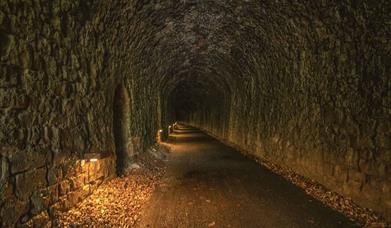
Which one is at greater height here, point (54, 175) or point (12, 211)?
point (54, 175)

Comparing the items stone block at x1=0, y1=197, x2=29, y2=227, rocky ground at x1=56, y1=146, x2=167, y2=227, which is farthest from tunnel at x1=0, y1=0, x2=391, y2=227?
rocky ground at x1=56, y1=146, x2=167, y2=227

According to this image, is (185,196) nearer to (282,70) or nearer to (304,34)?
(304,34)

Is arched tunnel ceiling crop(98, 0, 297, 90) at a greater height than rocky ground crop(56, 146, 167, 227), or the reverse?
arched tunnel ceiling crop(98, 0, 297, 90)

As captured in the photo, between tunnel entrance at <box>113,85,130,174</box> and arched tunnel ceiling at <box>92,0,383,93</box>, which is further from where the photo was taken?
tunnel entrance at <box>113,85,130,174</box>

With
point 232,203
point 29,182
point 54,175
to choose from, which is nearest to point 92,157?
point 54,175

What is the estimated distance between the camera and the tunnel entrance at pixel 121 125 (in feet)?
37.4

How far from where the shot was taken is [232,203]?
7078 mm

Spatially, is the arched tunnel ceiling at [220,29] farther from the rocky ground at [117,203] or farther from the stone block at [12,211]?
the stone block at [12,211]

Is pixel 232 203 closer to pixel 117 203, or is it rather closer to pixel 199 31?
pixel 117 203

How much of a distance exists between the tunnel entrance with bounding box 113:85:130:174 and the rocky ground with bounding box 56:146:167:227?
2.55 feet

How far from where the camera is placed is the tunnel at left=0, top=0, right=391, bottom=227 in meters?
4.83

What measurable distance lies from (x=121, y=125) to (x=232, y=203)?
6105 millimetres

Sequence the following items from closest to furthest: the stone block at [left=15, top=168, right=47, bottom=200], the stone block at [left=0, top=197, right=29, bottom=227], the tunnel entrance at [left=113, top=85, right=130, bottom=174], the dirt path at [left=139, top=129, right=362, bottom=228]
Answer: the stone block at [left=0, top=197, right=29, bottom=227] → the stone block at [left=15, top=168, right=47, bottom=200] → the dirt path at [left=139, top=129, right=362, bottom=228] → the tunnel entrance at [left=113, top=85, right=130, bottom=174]

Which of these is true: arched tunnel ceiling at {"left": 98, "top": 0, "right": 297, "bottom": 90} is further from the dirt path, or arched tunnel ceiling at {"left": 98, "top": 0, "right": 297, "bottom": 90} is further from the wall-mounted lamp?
the dirt path
